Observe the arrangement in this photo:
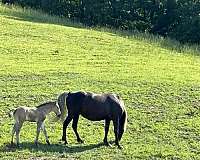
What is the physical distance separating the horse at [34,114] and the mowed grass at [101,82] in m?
0.50

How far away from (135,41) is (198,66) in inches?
320

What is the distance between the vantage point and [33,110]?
14586 millimetres

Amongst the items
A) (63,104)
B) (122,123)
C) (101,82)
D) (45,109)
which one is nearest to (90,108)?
(63,104)

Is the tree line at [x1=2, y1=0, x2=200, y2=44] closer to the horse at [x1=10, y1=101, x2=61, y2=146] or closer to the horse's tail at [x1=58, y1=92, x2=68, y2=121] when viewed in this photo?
the horse's tail at [x1=58, y1=92, x2=68, y2=121]

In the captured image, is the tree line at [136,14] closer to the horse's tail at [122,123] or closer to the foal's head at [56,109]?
the horse's tail at [122,123]

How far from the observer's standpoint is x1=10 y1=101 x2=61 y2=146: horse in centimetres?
1439

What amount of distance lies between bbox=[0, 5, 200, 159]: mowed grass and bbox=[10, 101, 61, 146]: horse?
50 cm

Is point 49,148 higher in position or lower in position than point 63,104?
lower

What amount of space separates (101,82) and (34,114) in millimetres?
10135

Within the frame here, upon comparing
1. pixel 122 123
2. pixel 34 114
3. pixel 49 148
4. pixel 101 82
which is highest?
pixel 34 114

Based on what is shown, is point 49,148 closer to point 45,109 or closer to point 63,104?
point 45,109

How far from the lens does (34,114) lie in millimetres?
14570

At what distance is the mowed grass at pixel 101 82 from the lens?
1535cm

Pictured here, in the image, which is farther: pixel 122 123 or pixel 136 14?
pixel 136 14
